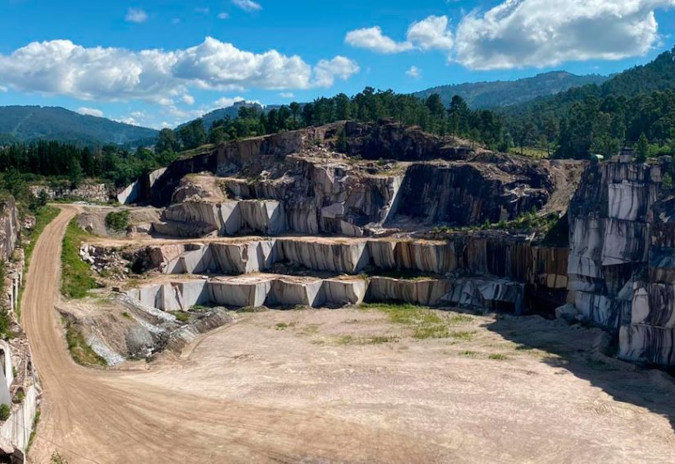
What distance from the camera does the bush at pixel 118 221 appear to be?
60031 millimetres

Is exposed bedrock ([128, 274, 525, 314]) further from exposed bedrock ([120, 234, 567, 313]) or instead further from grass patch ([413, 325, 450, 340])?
grass patch ([413, 325, 450, 340])

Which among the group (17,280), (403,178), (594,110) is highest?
(594,110)

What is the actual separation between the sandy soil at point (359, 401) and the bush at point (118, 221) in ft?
64.1

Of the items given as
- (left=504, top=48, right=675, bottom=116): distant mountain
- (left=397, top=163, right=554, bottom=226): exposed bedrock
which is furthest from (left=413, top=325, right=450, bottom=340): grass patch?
(left=504, top=48, right=675, bottom=116): distant mountain

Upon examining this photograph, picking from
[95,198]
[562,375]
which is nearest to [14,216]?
[95,198]

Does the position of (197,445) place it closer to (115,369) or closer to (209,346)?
(115,369)

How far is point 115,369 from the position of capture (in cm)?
3344

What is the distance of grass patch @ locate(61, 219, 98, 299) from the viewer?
42.2m

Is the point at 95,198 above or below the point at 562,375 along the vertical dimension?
above

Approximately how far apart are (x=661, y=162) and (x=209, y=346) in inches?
1306

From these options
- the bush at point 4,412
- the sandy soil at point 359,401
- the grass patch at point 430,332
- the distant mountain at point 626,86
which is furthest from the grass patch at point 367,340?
the distant mountain at point 626,86

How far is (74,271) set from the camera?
4569 centimetres

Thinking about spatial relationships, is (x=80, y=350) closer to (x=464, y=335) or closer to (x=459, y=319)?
(x=464, y=335)

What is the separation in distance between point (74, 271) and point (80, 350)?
43.7 feet
